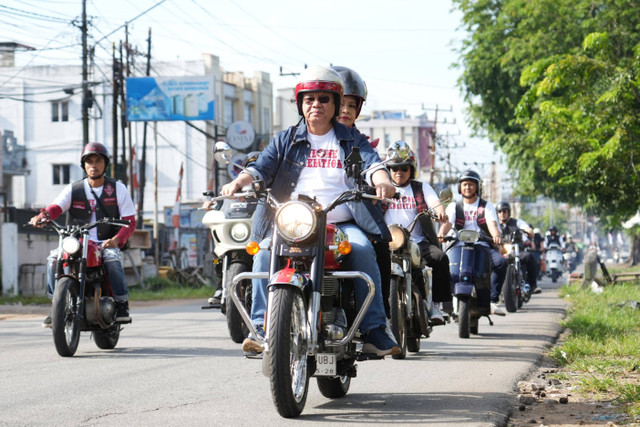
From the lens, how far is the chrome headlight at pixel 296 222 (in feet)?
17.1

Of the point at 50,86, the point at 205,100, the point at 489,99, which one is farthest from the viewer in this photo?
the point at 50,86

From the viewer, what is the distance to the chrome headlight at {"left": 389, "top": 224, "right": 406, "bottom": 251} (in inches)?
328

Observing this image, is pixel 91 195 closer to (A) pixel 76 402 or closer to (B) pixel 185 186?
(A) pixel 76 402

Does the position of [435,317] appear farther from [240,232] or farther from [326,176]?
[326,176]

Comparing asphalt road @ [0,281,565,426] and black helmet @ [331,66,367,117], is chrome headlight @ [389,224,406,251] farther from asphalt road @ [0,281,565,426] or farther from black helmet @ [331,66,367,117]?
black helmet @ [331,66,367,117]

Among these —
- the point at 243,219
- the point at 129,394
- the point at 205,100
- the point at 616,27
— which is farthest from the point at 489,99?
the point at 129,394

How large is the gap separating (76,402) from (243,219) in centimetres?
554

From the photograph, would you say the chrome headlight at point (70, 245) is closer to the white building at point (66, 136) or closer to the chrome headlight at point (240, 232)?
the chrome headlight at point (240, 232)

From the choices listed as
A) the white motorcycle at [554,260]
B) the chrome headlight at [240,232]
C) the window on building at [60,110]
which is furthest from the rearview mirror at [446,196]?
the window on building at [60,110]

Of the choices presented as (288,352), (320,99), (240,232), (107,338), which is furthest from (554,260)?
(288,352)

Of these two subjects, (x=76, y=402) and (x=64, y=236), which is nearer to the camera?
(x=76, y=402)

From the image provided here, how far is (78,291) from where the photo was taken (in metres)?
8.88

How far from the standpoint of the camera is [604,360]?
8398mm

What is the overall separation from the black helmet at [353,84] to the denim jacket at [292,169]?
1526mm
